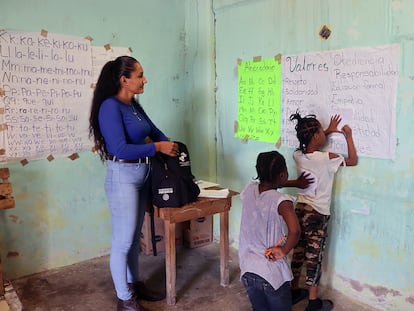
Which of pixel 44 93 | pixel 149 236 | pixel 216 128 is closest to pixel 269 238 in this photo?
pixel 149 236

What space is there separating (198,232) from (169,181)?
123cm

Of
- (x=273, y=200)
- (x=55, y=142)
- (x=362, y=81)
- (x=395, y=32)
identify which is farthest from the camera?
(x=55, y=142)

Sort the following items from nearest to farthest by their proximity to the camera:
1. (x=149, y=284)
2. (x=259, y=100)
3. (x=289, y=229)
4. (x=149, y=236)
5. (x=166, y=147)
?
(x=289, y=229)
(x=166, y=147)
(x=149, y=284)
(x=259, y=100)
(x=149, y=236)

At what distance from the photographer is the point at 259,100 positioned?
9.91 feet

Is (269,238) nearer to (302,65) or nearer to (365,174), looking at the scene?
(365,174)

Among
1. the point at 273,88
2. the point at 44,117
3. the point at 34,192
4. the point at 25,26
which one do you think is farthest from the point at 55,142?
the point at 273,88

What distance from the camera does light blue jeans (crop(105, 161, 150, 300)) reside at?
2271 mm

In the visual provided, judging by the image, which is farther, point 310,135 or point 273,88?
point 273,88

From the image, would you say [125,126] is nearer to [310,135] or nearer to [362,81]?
[310,135]

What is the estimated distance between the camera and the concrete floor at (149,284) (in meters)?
2.51

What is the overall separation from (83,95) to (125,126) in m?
1.00

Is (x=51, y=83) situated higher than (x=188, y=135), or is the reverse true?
(x=51, y=83)

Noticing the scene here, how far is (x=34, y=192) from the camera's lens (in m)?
2.91

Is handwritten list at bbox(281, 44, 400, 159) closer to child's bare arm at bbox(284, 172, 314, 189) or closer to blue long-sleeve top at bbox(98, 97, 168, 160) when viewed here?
child's bare arm at bbox(284, 172, 314, 189)
